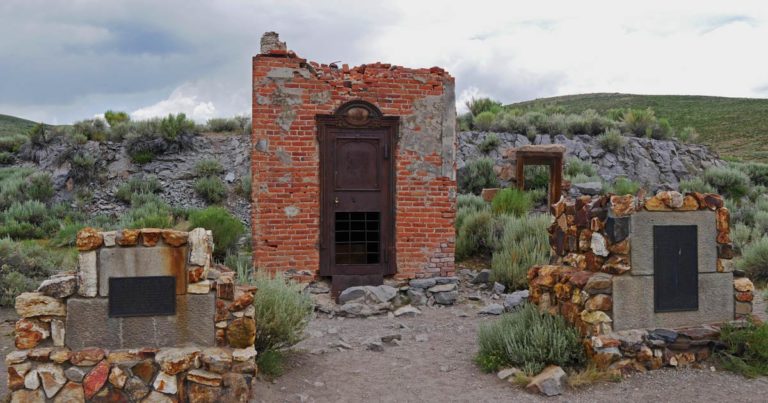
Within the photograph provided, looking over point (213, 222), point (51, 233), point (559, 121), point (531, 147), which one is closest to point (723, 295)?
point (213, 222)

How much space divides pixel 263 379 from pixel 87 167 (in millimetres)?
15800

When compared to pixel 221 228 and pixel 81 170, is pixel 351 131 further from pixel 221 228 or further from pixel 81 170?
pixel 81 170

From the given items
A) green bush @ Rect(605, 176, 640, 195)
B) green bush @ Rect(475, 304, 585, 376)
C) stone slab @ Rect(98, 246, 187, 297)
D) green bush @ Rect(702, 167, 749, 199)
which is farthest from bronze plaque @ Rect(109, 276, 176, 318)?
green bush @ Rect(702, 167, 749, 199)

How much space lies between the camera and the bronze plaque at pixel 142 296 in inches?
190

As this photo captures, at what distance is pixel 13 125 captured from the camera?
44219 mm

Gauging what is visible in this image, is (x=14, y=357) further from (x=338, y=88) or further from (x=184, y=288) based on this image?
(x=338, y=88)

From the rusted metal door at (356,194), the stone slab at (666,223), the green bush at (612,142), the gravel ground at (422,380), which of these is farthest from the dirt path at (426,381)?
the green bush at (612,142)

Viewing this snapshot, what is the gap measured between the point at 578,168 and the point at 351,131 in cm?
1147

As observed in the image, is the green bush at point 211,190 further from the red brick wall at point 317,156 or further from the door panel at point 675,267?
the door panel at point 675,267

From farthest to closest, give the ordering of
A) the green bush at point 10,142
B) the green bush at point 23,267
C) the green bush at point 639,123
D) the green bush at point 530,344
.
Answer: the green bush at point 10,142 → the green bush at point 639,123 → the green bush at point 23,267 → the green bush at point 530,344

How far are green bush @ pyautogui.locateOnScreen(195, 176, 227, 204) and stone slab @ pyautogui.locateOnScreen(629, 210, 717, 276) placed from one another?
14.2 m

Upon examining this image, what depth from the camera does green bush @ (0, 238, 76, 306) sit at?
27.8ft

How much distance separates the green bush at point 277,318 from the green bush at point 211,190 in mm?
12332

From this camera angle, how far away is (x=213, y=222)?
11.0 m
